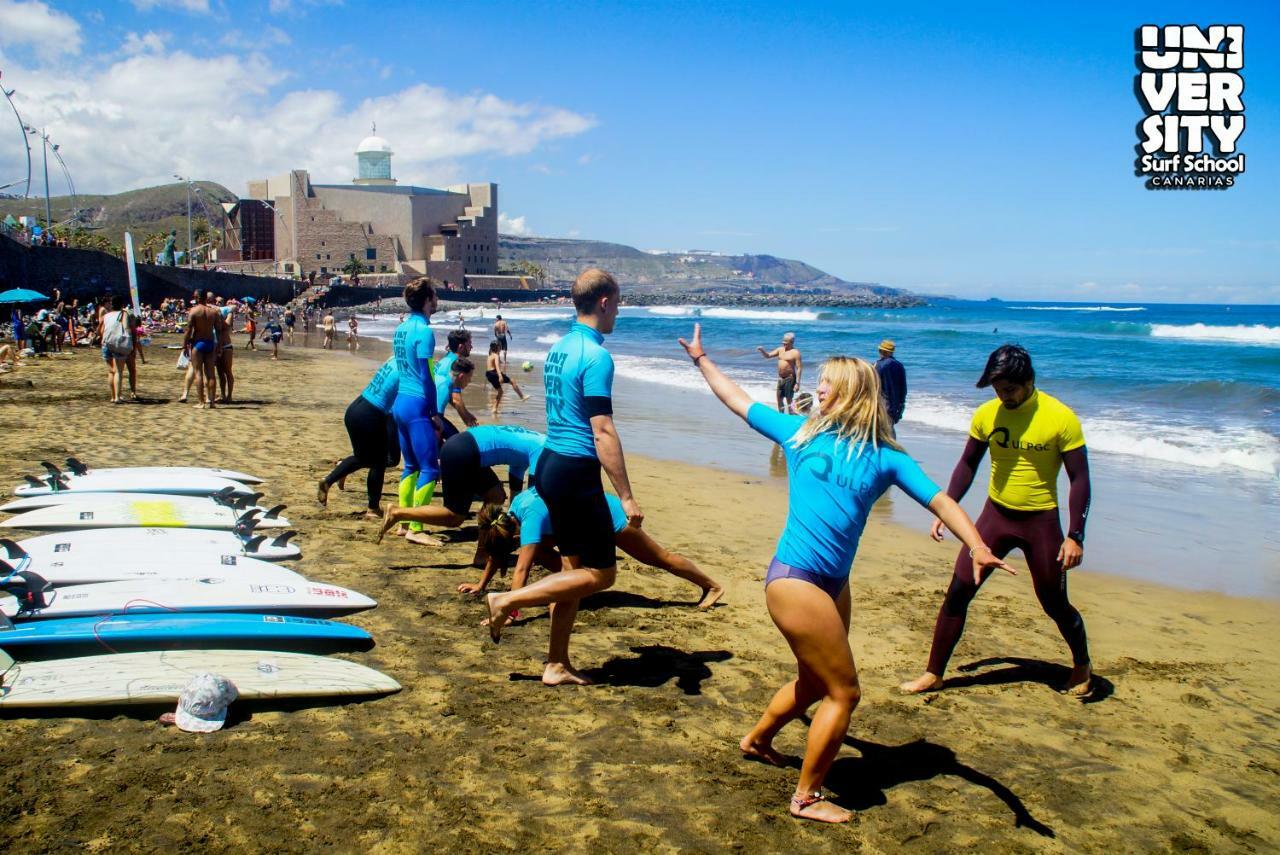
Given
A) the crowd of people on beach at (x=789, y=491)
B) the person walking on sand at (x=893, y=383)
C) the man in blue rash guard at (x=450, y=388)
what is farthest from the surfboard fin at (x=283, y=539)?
the person walking on sand at (x=893, y=383)

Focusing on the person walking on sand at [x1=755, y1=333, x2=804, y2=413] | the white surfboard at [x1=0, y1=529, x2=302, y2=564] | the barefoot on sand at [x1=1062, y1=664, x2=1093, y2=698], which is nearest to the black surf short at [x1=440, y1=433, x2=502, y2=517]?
the white surfboard at [x1=0, y1=529, x2=302, y2=564]

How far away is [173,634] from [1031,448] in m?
4.15

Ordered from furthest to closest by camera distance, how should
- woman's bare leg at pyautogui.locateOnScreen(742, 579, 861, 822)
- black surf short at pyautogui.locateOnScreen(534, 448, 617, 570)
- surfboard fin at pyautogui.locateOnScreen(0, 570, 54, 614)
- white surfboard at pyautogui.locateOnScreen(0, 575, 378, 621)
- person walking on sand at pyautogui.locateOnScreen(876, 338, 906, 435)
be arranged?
person walking on sand at pyautogui.locateOnScreen(876, 338, 906, 435) → white surfboard at pyautogui.locateOnScreen(0, 575, 378, 621) → surfboard fin at pyautogui.locateOnScreen(0, 570, 54, 614) → black surf short at pyautogui.locateOnScreen(534, 448, 617, 570) → woman's bare leg at pyautogui.locateOnScreen(742, 579, 861, 822)

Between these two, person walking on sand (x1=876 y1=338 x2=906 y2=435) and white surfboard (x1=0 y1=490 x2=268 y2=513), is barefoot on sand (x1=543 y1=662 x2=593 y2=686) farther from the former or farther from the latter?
person walking on sand (x1=876 y1=338 x2=906 y2=435)

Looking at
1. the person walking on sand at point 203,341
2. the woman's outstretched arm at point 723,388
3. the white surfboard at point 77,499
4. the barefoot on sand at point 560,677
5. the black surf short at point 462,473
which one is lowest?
the barefoot on sand at point 560,677

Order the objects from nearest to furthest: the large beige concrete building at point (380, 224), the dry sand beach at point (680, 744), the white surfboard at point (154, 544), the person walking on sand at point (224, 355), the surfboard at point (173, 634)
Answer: the dry sand beach at point (680, 744) → the surfboard at point (173, 634) → the white surfboard at point (154, 544) → the person walking on sand at point (224, 355) → the large beige concrete building at point (380, 224)

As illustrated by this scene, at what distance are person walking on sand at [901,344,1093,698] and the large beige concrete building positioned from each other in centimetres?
10067

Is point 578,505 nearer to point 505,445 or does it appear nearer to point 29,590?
point 505,445

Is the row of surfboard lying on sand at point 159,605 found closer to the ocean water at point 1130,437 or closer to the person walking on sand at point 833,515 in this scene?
the person walking on sand at point 833,515

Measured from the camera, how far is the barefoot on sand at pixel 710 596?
17.9 ft

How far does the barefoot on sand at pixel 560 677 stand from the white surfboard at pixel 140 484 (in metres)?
3.94

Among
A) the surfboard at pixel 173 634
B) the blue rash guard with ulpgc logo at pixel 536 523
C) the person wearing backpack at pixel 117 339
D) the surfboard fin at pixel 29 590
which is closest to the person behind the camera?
the surfboard at pixel 173 634

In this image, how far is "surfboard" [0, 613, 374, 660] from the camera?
13.5 ft

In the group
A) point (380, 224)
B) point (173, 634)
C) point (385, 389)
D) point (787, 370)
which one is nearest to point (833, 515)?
point (173, 634)
